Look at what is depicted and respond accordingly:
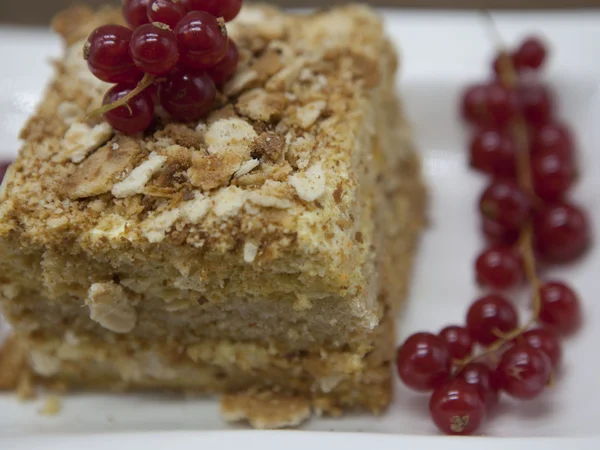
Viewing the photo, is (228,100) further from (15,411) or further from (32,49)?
(32,49)

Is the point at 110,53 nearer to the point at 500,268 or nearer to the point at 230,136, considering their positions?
the point at 230,136

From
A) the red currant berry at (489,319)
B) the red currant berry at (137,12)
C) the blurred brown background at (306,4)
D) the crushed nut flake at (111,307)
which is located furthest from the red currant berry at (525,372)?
the blurred brown background at (306,4)

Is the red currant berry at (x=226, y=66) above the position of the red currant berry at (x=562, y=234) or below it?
above

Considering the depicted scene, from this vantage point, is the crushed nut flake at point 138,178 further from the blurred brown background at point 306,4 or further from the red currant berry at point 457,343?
the blurred brown background at point 306,4

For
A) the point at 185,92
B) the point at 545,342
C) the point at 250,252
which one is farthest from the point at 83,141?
the point at 545,342

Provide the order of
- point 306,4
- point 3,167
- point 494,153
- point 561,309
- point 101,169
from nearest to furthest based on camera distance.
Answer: point 101,169 → point 561,309 → point 3,167 → point 494,153 → point 306,4

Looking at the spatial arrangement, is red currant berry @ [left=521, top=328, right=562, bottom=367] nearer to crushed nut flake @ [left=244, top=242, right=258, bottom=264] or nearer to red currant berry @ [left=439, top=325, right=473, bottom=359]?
red currant berry @ [left=439, top=325, right=473, bottom=359]
